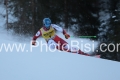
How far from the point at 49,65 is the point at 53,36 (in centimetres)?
40

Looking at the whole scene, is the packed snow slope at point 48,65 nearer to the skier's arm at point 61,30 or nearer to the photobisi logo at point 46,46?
the photobisi logo at point 46,46

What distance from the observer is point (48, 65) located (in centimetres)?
303

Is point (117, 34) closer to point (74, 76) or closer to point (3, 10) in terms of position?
point (74, 76)

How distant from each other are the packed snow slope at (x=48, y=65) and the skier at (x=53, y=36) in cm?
8

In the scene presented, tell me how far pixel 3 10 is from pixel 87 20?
1.10 meters

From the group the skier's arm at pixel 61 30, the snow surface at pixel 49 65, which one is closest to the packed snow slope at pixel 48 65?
the snow surface at pixel 49 65

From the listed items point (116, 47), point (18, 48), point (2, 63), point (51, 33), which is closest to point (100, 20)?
point (116, 47)

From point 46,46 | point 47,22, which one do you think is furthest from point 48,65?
point 47,22

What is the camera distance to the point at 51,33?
126 inches

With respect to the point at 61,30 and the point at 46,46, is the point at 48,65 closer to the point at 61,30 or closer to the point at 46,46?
the point at 46,46

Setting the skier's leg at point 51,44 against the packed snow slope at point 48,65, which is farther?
the skier's leg at point 51,44

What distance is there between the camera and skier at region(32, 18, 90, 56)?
3145 mm

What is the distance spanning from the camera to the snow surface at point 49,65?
2.98 meters

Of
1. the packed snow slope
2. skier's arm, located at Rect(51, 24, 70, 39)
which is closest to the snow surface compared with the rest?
the packed snow slope
